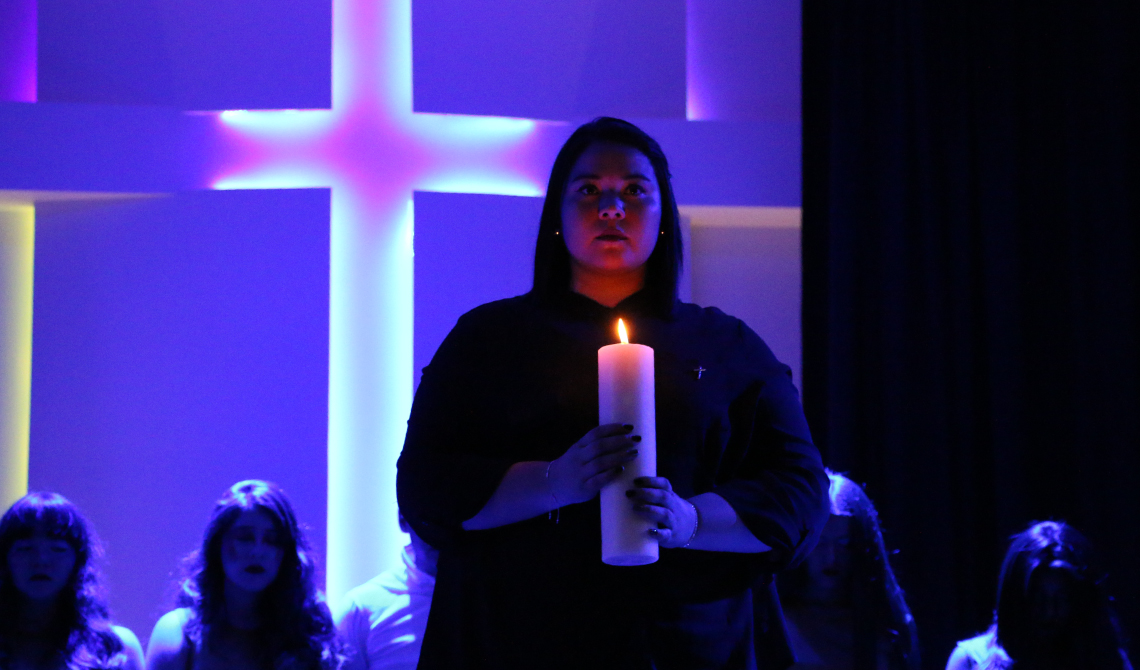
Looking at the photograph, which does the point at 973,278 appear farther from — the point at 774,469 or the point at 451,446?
the point at 451,446

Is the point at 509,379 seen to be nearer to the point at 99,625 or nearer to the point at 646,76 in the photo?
the point at 99,625

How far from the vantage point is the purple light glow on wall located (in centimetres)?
374

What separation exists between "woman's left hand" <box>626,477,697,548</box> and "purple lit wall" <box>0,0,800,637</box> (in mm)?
2454

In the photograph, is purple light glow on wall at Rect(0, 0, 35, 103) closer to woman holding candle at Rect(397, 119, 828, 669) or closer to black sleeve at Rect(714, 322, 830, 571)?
woman holding candle at Rect(397, 119, 828, 669)

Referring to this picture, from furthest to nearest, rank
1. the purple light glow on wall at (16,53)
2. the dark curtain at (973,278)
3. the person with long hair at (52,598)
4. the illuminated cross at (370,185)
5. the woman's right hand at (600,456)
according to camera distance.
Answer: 1. the purple light glow on wall at (16,53)
2. the dark curtain at (973,278)
3. the illuminated cross at (370,185)
4. the person with long hair at (52,598)
5. the woman's right hand at (600,456)

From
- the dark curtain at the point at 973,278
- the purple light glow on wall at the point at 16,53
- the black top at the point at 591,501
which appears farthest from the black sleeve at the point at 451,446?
the purple light glow on wall at the point at 16,53

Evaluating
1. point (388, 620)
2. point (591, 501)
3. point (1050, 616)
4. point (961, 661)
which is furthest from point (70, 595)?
point (1050, 616)

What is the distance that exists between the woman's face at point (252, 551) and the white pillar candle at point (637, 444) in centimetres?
210

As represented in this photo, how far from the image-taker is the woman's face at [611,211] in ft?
3.97

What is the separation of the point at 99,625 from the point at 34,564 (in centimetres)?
22

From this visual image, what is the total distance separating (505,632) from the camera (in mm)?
1110

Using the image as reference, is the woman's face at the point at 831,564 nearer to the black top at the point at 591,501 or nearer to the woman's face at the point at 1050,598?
the woman's face at the point at 1050,598

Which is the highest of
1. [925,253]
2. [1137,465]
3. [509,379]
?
[925,253]

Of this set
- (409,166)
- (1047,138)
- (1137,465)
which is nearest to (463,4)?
(409,166)
